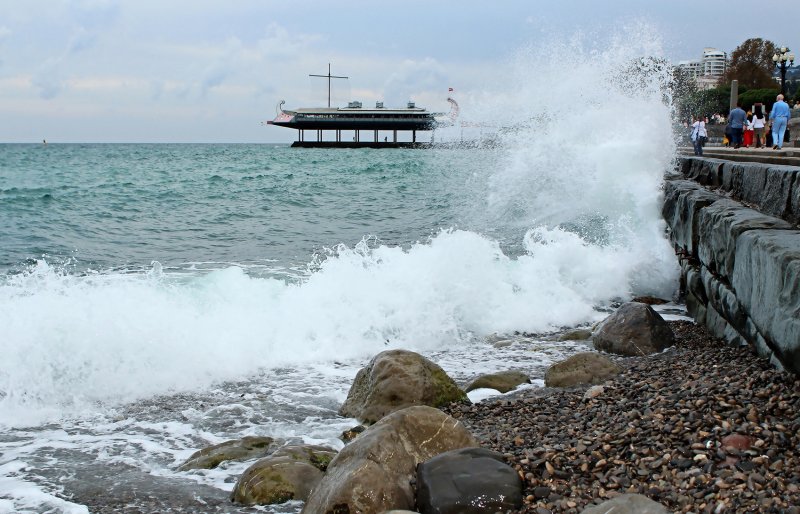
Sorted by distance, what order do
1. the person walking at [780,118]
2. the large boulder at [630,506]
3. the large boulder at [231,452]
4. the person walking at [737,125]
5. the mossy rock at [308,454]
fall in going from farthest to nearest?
the person walking at [737,125]
the person walking at [780,118]
the large boulder at [231,452]
the mossy rock at [308,454]
the large boulder at [630,506]

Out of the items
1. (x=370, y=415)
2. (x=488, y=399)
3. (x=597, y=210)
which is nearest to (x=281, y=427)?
(x=370, y=415)

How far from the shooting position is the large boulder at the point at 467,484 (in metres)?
3.22

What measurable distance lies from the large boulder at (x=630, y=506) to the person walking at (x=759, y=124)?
701 inches

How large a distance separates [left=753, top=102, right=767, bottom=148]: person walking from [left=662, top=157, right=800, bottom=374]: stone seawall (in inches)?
410

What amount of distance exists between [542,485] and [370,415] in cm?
200

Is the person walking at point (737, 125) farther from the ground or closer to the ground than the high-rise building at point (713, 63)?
closer to the ground

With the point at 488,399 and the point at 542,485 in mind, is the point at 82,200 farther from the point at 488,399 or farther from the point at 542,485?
the point at 542,485

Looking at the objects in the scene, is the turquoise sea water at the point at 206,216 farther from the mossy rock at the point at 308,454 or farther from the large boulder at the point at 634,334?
the mossy rock at the point at 308,454

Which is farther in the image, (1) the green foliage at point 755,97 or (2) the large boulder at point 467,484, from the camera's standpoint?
(1) the green foliage at point 755,97

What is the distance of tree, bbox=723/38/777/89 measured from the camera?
197 ft

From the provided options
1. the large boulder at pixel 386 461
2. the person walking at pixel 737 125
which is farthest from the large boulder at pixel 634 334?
the person walking at pixel 737 125

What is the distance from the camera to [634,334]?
6.50 meters

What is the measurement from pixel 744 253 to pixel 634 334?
197cm

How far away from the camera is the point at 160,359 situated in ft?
22.0
